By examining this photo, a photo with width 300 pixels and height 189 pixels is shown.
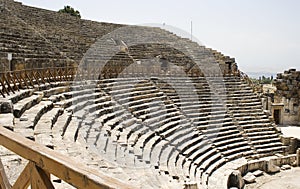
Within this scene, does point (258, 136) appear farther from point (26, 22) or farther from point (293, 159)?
point (26, 22)

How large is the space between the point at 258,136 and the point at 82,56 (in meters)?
9.49

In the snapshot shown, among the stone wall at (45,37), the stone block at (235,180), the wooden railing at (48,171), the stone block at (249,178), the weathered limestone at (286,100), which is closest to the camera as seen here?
the wooden railing at (48,171)

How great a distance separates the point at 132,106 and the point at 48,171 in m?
12.1

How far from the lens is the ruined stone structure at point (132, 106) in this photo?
24.3 feet

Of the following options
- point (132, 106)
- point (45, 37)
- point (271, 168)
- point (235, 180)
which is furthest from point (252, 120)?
point (45, 37)

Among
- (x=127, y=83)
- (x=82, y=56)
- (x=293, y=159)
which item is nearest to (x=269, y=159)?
(x=293, y=159)

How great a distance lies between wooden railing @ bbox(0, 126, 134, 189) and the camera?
4.89 feet

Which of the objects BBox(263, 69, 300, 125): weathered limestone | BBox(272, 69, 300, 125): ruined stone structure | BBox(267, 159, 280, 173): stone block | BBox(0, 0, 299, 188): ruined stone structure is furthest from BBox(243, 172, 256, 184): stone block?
BBox(272, 69, 300, 125): ruined stone structure

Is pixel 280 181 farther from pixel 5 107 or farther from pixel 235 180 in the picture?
pixel 5 107

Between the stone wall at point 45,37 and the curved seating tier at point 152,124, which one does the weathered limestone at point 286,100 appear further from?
the curved seating tier at point 152,124

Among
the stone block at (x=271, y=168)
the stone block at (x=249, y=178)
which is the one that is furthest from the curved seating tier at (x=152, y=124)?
the stone block at (x=249, y=178)

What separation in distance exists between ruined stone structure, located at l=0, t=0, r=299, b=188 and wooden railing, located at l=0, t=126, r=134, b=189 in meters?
1.65

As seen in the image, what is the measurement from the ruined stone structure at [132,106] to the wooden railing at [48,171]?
5.40 ft

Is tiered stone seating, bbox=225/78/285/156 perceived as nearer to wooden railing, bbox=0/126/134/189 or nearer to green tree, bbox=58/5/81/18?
wooden railing, bbox=0/126/134/189
